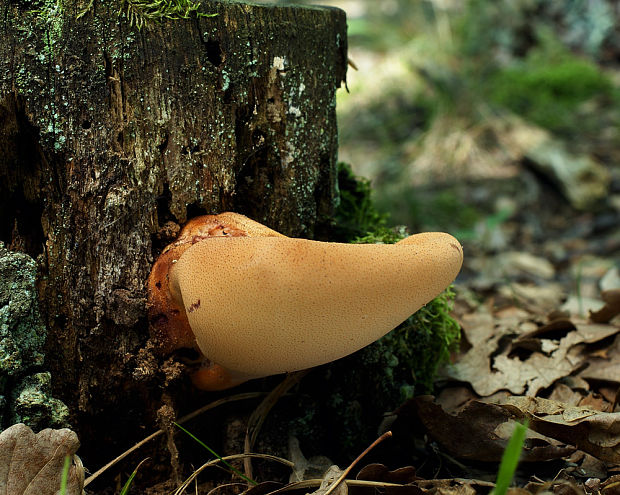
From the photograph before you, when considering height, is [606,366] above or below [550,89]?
below

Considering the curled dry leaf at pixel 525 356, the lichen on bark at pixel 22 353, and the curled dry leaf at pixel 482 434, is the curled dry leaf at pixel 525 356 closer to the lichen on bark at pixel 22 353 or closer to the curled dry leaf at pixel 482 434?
the curled dry leaf at pixel 482 434

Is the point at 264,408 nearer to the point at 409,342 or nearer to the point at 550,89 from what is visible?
the point at 409,342

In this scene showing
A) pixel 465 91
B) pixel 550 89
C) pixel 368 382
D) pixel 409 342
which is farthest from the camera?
pixel 550 89

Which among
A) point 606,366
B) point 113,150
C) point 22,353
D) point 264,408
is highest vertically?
point 113,150

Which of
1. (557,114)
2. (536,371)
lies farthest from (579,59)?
(536,371)

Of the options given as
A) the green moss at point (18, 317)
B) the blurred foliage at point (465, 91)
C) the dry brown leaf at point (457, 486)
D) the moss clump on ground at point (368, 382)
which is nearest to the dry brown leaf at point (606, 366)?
the moss clump on ground at point (368, 382)

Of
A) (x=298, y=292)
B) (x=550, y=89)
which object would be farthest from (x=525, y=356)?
(x=550, y=89)
